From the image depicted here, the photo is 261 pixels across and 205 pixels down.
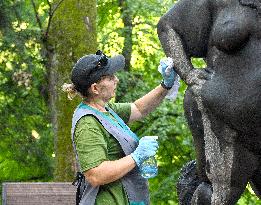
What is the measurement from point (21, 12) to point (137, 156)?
5968mm

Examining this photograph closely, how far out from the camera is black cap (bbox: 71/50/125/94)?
4.08 m

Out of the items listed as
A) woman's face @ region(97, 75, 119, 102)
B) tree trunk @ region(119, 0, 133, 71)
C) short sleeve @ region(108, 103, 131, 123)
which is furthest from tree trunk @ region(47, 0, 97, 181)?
woman's face @ region(97, 75, 119, 102)

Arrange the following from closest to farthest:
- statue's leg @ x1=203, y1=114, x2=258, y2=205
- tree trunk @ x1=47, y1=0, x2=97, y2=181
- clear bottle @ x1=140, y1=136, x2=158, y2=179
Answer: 1. statue's leg @ x1=203, y1=114, x2=258, y2=205
2. clear bottle @ x1=140, y1=136, x2=158, y2=179
3. tree trunk @ x1=47, y1=0, x2=97, y2=181

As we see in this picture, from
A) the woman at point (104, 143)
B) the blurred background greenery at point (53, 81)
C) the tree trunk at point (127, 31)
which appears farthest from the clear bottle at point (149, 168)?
the tree trunk at point (127, 31)

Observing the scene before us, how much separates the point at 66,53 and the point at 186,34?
4.70m

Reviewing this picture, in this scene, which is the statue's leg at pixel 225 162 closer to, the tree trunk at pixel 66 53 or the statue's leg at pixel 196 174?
the statue's leg at pixel 196 174

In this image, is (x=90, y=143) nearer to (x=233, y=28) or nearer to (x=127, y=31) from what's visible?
(x=233, y=28)

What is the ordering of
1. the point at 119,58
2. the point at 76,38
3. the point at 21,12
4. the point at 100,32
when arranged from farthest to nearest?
the point at 100,32, the point at 21,12, the point at 76,38, the point at 119,58

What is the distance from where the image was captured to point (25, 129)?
→ 1023 centimetres

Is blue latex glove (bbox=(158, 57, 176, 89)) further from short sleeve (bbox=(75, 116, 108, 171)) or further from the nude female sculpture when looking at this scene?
short sleeve (bbox=(75, 116, 108, 171))

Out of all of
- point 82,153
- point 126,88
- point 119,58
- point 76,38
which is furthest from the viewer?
point 126,88

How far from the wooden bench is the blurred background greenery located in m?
2.42

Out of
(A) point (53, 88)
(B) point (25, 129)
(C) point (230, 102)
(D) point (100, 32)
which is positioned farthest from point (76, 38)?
(C) point (230, 102)

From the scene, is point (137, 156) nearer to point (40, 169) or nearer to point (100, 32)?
point (40, 169)
